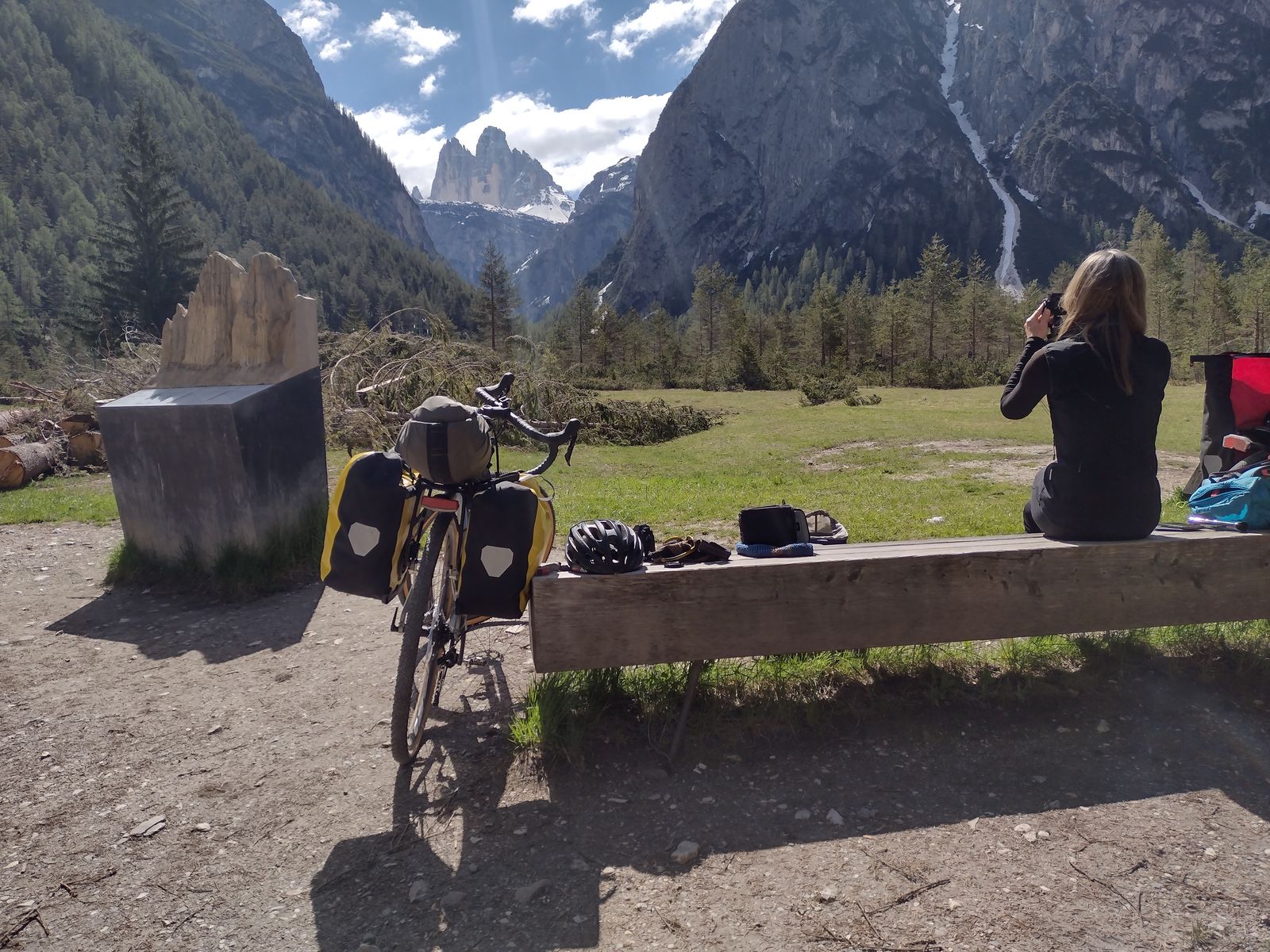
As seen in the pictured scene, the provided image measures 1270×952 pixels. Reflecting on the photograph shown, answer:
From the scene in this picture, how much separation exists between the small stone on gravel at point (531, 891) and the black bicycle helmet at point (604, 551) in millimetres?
1169

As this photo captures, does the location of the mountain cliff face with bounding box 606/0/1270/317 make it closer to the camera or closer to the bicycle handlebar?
the camera

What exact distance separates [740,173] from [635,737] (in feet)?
573

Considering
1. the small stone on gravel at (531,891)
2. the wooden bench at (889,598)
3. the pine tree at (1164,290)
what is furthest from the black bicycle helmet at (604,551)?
the pine tree at (1164,290)

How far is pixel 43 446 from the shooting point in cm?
1161

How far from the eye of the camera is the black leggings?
3.92m

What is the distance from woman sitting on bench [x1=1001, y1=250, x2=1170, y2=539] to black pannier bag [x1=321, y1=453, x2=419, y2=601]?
289cm

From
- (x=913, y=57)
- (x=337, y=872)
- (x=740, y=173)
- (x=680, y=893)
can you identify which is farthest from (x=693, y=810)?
(x=913, y=57)

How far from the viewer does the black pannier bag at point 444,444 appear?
125 inches

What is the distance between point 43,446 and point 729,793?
1289 cm

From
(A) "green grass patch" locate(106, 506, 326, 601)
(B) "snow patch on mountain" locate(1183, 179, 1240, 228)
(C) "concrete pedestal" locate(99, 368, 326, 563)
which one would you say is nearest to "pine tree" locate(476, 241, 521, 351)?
(C) "concrete pedestal" locate(99, 368, 326, 563)

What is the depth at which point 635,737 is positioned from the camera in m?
3.48

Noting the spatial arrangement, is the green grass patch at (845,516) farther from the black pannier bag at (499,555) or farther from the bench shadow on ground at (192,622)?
the bench shadow on ground at (192,622)

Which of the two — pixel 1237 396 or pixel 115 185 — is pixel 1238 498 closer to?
pixel 1237 396

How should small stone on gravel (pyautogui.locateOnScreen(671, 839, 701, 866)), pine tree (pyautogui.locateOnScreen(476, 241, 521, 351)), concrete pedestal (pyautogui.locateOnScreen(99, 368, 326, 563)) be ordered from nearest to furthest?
1. small stone on gravel (pyautogui.locateOnScreen(671, 839, 701, 866))
2. concrete pedestal (pyautogui.locateOnScreen(99, 368, 326, 563))
3. pine tree (pyautogui.locateOnScreen(476, 241, 521, 351))
